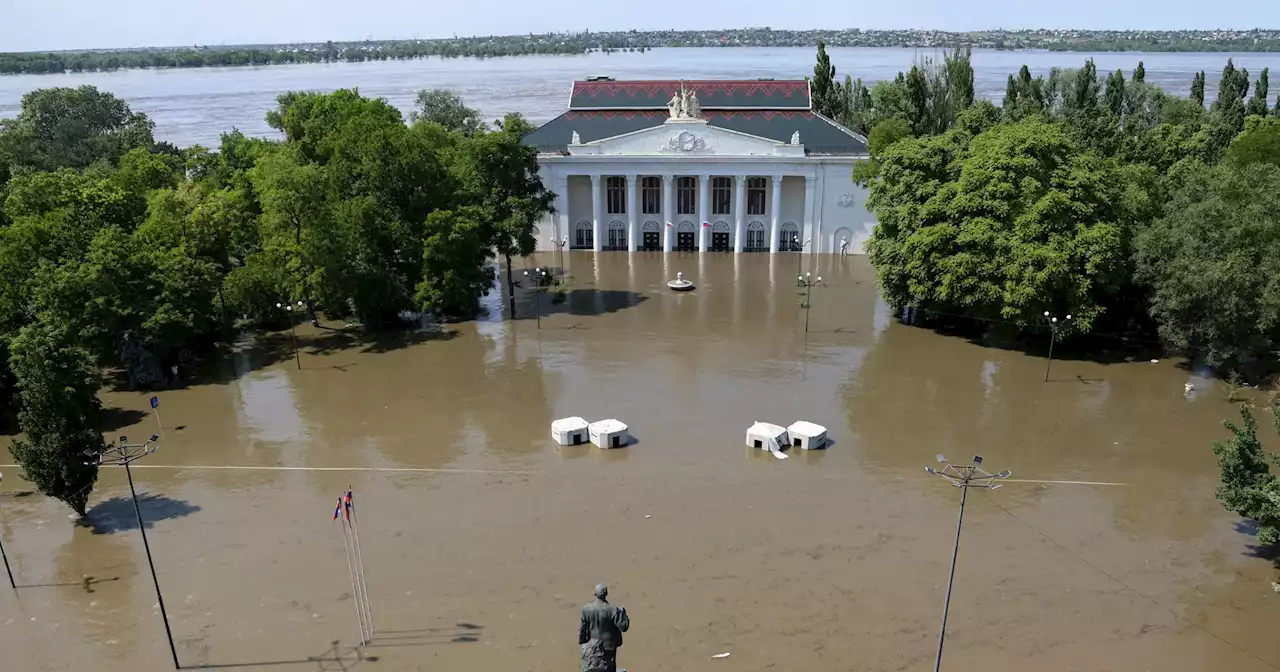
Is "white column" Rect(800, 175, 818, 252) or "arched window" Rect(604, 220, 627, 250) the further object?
"arched window" Rect(604, 220, 627, 250)

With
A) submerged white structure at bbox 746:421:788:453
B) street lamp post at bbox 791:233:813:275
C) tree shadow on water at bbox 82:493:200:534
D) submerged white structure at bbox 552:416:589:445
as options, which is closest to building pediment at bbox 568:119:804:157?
street lamp post at bbox 791:233:813:275

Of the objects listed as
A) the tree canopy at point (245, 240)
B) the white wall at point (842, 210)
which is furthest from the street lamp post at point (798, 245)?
the tree canopy at point (245, 240)

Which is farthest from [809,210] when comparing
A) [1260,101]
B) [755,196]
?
[1260,101]

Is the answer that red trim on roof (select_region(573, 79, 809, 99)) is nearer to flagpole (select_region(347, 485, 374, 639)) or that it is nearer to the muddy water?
the muddy water

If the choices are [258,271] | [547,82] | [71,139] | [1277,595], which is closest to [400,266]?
A: [258,271]

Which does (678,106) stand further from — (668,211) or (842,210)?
(842,210)

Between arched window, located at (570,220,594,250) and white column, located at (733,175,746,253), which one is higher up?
white column, located at (733,175,746,253)

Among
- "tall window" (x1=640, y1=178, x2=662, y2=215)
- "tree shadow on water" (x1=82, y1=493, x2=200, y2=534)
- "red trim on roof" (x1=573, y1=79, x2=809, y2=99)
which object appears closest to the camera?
"tree shadow on water" (x1=82, y1=493, x2=200, y2=534)
